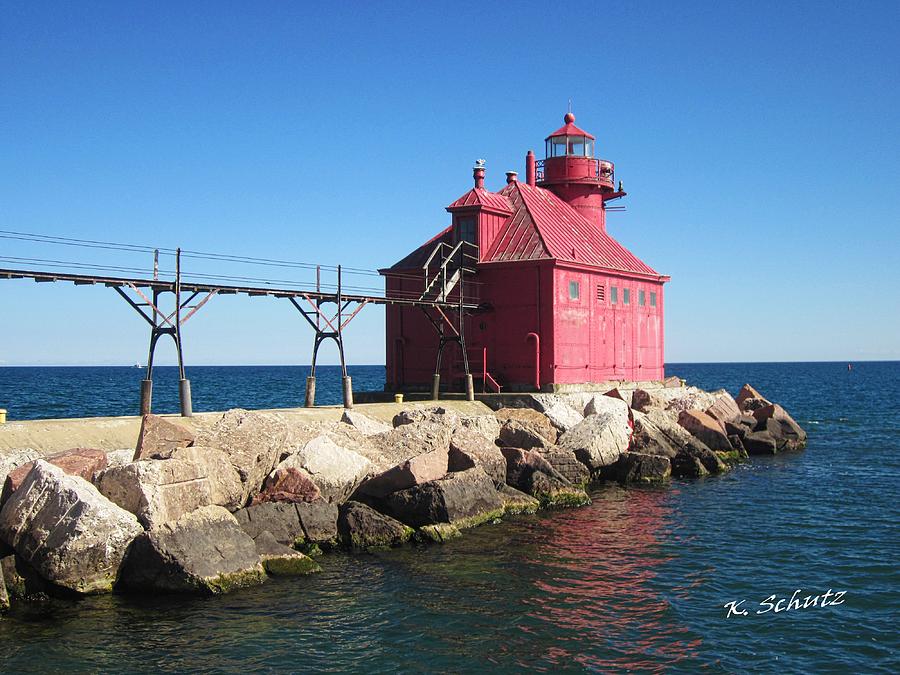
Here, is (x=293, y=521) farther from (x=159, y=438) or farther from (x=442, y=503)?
(x=442, y=503)

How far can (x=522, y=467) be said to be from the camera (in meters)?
20.4

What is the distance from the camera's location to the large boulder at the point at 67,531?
12.8 meters

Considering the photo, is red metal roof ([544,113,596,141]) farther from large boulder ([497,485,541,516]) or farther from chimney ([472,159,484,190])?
large boulder ([497,485,541,516])

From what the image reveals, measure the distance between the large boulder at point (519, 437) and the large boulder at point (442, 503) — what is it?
4.27m

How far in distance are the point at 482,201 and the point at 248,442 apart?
1751 centimetres

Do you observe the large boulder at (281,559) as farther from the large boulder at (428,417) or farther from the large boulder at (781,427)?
the large boulder at (781,427)

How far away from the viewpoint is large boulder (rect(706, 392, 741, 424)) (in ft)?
105

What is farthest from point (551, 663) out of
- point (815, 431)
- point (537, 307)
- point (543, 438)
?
point (815, 431)

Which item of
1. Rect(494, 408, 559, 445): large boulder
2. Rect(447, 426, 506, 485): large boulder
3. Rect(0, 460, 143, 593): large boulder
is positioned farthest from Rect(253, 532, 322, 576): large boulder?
Rect(494, 408, 559, 445): large boulder

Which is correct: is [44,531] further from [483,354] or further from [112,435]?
[483,354]

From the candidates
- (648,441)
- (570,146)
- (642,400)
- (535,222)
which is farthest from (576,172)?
(648,441)

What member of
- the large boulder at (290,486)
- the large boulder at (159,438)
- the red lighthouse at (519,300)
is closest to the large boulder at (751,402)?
the red lighthouse at (519,300)

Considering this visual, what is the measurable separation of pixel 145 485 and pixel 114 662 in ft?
11.9

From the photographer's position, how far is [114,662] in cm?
1060
